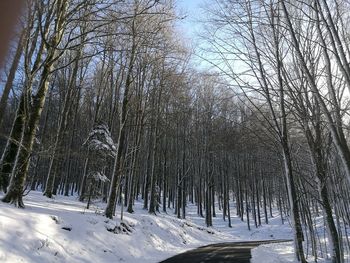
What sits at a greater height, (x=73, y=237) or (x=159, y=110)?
(x=159, y=110)

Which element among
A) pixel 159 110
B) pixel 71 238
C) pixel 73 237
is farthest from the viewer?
pixel 159 110

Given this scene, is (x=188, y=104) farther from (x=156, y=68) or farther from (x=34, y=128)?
(x=34, y=128)

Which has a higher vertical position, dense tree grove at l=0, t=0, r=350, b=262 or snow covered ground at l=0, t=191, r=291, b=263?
dense tree grove at l=0, t=0, r=350, b=262

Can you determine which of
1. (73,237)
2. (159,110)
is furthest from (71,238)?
(159,110)

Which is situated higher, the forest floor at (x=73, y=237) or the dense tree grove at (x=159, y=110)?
the dense tree grove at (x=159, y=110)

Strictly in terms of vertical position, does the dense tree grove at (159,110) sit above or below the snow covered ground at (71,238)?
above

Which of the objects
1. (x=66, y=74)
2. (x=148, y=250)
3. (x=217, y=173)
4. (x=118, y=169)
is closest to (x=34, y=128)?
(x=118, y=169)

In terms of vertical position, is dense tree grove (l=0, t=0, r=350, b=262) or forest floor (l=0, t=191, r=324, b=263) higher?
dense tree grove (l=0, t=0, r=350, b=262)

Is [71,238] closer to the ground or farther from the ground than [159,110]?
closer to the ground

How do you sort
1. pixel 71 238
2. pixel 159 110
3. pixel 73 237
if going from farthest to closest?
pixel 159 110 → pixel 73 237 → pixel 71 238

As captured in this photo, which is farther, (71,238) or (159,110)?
(159,110)

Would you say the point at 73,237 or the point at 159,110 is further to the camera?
the point at 159,110

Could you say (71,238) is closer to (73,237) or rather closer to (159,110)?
(73,237)

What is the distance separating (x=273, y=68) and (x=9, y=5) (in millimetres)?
11340
